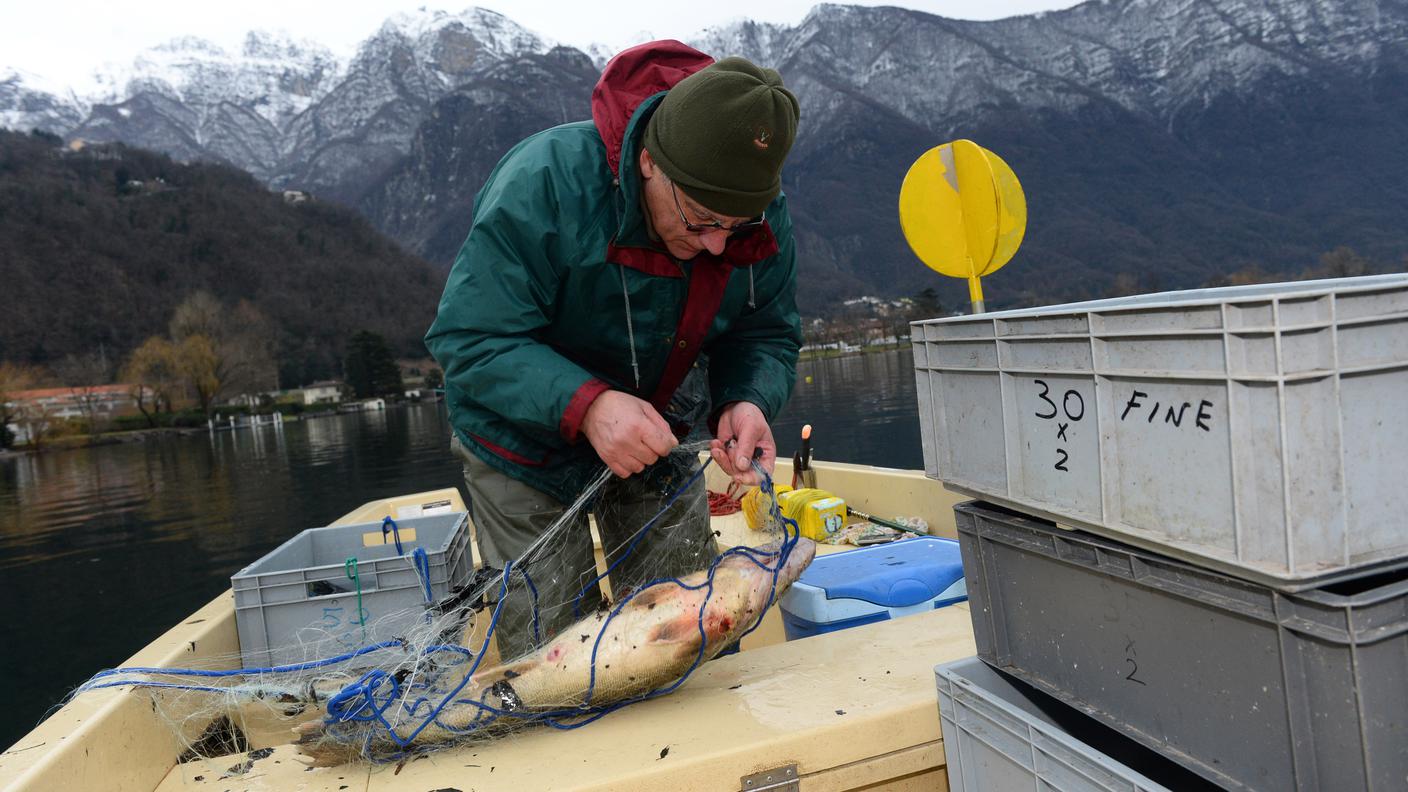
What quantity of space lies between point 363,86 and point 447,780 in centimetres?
22056

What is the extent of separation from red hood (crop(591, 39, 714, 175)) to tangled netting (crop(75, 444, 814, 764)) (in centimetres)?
84

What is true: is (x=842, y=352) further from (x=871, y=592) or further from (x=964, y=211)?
(x=964, y=211)

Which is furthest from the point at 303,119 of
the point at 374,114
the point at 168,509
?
the point at 168,509

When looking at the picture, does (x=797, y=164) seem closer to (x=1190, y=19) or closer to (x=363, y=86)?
(x=1190, y=19)

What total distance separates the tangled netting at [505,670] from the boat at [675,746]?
0.05 meters

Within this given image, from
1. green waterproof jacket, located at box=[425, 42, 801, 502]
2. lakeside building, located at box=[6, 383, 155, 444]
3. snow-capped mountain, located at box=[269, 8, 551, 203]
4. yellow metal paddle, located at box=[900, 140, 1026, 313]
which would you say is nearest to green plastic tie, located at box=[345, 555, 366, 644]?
green waterproof jacket, located at box=[425, 42, 801, 502]

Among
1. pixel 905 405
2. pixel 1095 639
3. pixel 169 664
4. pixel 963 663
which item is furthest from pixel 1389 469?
pixel 905 405

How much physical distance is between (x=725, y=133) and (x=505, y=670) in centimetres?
124

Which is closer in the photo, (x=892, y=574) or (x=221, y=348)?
(x=892, y=574)

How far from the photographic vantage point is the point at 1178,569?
45.8 inches

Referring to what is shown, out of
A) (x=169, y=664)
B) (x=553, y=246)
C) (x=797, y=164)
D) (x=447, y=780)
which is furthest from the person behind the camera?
(x=797, y=164)

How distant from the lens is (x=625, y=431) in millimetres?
1763

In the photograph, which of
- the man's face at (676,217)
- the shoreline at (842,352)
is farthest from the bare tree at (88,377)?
the man's face at (676,217)

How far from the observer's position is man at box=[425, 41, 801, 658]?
178 centimetres
